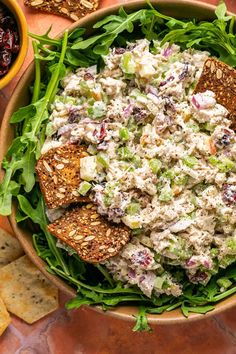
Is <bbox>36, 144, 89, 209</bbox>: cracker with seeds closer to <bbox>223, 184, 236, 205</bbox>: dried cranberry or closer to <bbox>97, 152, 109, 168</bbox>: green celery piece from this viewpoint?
<bbox>97, 152, 109, 168</bbox>: green celery piece

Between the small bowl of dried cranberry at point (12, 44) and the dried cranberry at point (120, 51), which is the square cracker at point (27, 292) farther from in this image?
the dried cranberry at point (120, 51)

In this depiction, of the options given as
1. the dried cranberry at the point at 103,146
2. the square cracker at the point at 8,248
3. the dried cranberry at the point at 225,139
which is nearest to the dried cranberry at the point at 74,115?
the dried cranberry at the point at 103,146

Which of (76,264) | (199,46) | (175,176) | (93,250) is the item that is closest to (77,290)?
(76,264)

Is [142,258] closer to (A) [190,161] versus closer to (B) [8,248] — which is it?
(A) [190,161]

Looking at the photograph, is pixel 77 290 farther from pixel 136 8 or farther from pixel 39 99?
pixel 136 8

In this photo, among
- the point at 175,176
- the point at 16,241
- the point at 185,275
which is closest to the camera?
the point at 175,176

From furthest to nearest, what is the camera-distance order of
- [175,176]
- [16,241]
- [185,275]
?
[16,241], [185,275], [175,176]

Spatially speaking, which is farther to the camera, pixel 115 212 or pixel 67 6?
→ pixel 67 6

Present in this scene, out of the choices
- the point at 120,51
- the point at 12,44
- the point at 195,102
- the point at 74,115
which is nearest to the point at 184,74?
the point at 195,102
